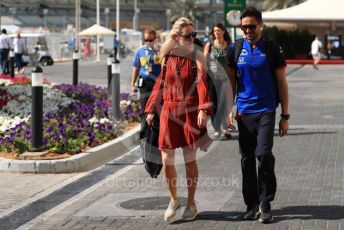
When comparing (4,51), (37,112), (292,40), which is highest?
(292,40)

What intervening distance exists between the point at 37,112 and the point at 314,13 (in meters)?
32.1

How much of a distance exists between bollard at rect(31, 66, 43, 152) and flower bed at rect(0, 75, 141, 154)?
8.2 inches

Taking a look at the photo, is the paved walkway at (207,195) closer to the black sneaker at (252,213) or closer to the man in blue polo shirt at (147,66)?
the black sneaker at (252,213)

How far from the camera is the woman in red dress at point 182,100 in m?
6.70

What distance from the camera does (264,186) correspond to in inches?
264

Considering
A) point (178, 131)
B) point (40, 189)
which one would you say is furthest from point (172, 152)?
point (40, 189)

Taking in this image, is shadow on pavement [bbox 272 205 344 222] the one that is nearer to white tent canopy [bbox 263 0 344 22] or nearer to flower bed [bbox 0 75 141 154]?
flower bed [bbox 0 75 141 154]

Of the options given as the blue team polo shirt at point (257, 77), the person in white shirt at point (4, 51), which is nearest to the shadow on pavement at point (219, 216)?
the blue team polo shirt at point (257, 77)

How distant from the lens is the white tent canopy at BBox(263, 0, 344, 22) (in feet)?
129

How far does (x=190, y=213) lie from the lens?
6.74 meters

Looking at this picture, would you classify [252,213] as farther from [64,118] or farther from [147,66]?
[64,118]

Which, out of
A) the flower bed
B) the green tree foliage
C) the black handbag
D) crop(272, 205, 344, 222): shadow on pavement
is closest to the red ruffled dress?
the black handbag

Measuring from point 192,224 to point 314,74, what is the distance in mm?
26595

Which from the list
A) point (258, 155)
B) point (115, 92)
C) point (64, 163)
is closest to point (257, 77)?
point (258, 155)
